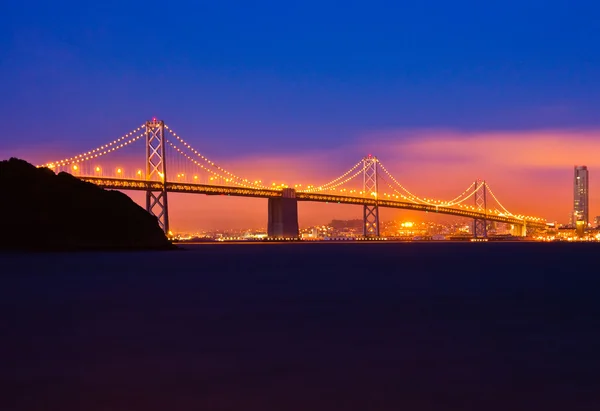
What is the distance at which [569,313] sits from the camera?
16.8 meters

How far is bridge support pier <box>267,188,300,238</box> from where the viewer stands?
75.5 m

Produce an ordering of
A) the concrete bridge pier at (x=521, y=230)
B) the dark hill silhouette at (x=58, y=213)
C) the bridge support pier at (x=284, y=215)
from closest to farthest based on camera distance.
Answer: the dark hill silhouette at (x=58, y=213), the bridge support pier at (x=284, y=215), the concrete bridge pier at (x=521, y=230)

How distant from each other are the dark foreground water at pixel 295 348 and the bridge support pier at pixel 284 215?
52189 mm

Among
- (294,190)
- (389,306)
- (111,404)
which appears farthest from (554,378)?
(294,190)

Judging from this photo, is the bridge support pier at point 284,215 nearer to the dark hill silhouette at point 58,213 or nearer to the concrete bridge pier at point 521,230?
the dark hill silhouette at point 58,213

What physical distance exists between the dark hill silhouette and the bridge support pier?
24.9 m

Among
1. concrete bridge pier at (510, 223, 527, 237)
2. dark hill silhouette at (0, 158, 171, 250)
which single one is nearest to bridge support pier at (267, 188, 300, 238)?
dark hill silhouette at (0, 158, 171, 250)

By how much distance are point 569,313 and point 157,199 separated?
5318 centimetres

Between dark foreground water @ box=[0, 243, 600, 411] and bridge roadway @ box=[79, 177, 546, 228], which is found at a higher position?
bridge roadway @ box=[79, 177, 546, 228]

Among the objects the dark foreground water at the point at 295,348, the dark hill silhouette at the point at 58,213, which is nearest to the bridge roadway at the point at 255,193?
the dark hill silhouette at the point at 58,213

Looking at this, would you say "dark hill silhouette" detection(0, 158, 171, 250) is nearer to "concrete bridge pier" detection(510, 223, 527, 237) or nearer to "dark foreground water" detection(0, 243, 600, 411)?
"dark foreground water" detection(0, 243, 600, 411)

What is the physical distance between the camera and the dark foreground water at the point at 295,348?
7.94m

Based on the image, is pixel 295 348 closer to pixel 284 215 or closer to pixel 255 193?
pixel 255 193

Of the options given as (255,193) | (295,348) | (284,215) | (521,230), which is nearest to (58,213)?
(255,193)
